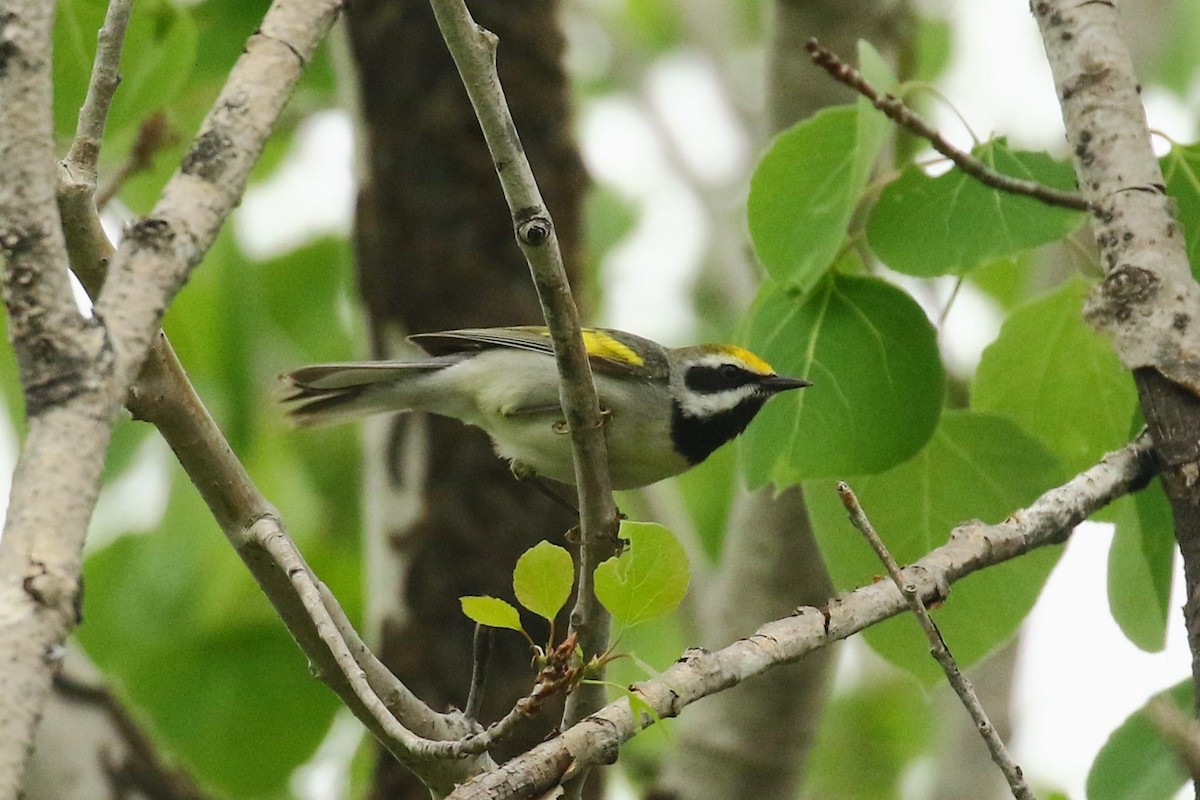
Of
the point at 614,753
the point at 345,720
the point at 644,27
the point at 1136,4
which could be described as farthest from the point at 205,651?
the point at 644,27

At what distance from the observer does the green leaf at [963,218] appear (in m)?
3.19

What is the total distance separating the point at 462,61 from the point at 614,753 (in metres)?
1.16

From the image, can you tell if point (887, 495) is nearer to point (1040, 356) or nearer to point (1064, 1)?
point (1040, 356)

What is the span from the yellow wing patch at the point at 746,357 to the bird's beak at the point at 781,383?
2 cm

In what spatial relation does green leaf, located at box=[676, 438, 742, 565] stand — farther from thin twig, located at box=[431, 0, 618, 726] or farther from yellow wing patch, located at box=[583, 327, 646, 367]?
thin twig, located at box=[431, 0, 618, 726]

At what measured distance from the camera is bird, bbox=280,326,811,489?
4211 millimetres

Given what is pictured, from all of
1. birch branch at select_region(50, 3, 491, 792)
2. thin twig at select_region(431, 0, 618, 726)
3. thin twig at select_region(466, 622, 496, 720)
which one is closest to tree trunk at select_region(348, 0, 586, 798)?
thin twig at select_region(431, 0, 618, 726)

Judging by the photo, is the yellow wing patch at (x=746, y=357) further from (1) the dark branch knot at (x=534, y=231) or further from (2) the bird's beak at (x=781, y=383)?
(1) the dark branch knot at (x=534, y=231)

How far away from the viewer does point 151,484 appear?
7.55 meters

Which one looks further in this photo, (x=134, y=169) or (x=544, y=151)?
(x=544, y=151)

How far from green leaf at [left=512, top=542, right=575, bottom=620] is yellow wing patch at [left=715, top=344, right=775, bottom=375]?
1.38m

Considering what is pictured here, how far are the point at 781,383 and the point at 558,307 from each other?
127cm

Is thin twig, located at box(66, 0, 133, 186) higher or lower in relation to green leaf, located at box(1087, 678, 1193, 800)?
higher

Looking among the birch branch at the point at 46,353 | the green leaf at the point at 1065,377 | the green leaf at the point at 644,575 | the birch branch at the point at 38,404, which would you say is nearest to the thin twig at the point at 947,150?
the green leaf at the point at 1065,377
